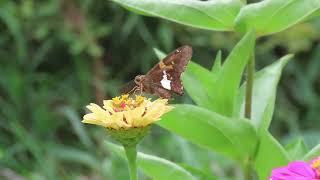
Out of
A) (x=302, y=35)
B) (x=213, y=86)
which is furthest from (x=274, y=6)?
(x=302, y=35)

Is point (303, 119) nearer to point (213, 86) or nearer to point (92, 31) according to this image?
point (92, 31)

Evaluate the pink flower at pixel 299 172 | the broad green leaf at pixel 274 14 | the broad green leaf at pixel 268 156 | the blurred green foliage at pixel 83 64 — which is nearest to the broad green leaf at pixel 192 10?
the broad green leaf at pixel 274 14

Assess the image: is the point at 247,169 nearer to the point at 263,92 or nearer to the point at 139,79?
the point at 263,92

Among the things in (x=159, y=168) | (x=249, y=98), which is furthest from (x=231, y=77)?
(x=159, y=168)

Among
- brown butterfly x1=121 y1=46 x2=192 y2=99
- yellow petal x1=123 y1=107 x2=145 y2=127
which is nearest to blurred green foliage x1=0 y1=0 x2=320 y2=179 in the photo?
brown butterfly x1=121 y1=46 x2=192 y2=99

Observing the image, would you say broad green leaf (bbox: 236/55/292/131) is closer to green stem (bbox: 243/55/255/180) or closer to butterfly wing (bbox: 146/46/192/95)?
green stem (bbox: 243/55/255/180)

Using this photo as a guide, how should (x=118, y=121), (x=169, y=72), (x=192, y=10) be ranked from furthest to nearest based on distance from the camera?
(x=192, y=10) < (x=169, y=72) < (x=118, y=121)
